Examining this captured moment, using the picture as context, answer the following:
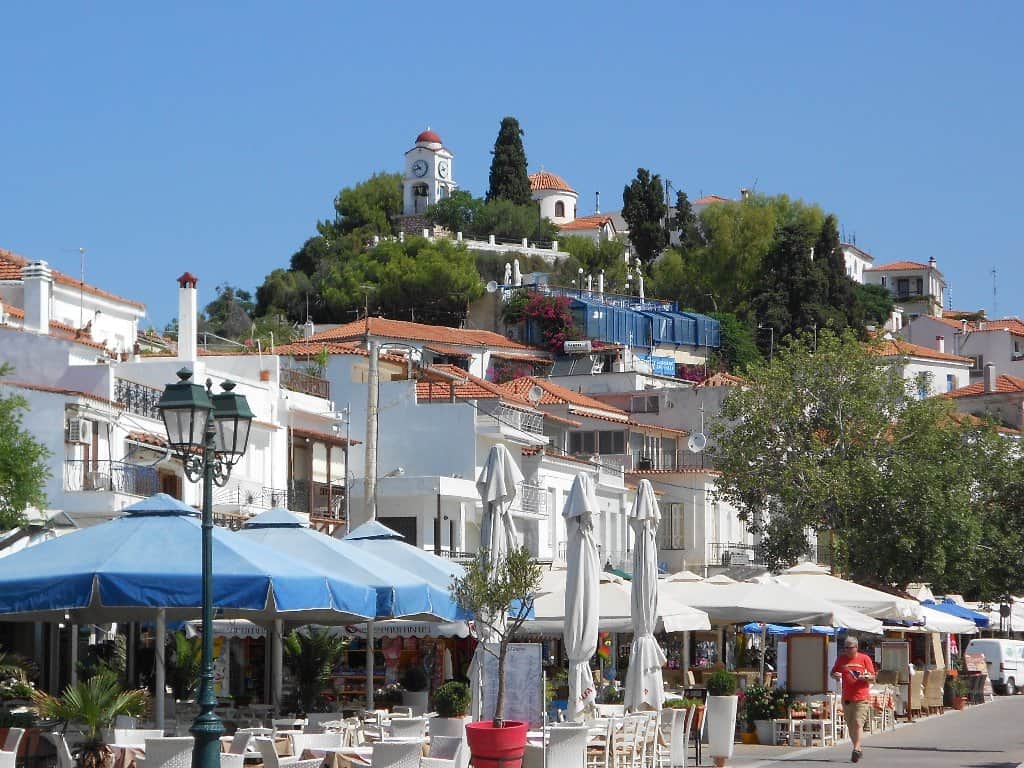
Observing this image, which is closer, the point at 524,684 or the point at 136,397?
the point at 524,684

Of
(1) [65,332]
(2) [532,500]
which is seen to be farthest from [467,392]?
(1) [65,332]

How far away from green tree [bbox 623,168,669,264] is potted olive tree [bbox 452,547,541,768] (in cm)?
10481

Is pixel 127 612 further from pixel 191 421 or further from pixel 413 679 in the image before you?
pixel 413 679

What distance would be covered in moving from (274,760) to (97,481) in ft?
74.8

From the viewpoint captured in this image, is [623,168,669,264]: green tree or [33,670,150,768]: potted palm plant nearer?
[33,670,150,768]: potted palm plant

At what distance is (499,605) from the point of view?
18.1 metres

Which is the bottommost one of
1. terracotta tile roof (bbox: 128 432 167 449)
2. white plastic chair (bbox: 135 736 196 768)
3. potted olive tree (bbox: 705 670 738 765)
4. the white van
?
the white van

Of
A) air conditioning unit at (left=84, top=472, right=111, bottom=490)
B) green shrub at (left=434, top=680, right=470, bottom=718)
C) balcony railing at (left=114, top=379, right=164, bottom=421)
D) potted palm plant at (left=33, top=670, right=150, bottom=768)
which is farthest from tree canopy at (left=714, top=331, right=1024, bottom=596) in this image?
potted palm plant at (left=33, top=670, right=150, bottom=768)

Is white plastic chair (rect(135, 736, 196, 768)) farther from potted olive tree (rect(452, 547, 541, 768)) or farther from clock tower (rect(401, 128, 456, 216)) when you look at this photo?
clock tower (rect(401, 128, 456, 216))

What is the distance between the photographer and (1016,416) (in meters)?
93.4

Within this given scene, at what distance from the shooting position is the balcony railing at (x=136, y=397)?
4081 cm

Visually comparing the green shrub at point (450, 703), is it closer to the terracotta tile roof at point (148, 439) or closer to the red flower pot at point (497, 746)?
the red flower pot at point (497, 746)

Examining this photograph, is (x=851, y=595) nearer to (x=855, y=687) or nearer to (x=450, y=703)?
(x=855, y=687)

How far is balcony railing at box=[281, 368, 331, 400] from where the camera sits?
168 ft
